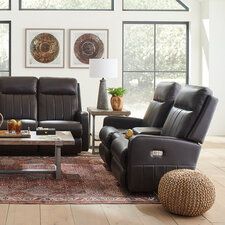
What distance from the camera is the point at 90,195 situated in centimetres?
402

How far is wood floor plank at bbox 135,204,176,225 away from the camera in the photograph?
3287 millimetres

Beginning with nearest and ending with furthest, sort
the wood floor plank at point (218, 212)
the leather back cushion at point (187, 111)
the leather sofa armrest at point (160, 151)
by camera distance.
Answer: the wood floor plank at point (218, 212) → the leather sofa armrest at point (160, 151) → the leather back cushion at point (187, 111)

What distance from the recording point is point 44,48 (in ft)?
27.6

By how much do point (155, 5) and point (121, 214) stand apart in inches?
236

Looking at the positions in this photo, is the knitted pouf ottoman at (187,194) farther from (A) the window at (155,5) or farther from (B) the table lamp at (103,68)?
(A) the window at (155,5)

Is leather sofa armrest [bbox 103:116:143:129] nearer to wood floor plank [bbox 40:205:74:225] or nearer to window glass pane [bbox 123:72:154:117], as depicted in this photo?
wood floor plank [bbox 40:205:74:225]

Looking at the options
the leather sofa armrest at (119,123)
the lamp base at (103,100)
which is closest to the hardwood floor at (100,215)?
the leather sofa armrest at (119,123)

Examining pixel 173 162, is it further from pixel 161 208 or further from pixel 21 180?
pixel 21 180

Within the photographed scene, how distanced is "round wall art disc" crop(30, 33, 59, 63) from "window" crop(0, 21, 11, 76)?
469mm

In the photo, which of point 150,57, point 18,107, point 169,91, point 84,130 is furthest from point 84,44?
point 169,91

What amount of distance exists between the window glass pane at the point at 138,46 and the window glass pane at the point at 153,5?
0.33 metres

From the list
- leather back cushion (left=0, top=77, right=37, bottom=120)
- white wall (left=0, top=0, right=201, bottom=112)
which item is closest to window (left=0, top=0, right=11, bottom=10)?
white wall (left=0, top=0, right=201, bottom=112)

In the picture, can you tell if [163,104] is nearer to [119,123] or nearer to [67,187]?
[119,123]

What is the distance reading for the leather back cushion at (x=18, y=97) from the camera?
6.59 m
